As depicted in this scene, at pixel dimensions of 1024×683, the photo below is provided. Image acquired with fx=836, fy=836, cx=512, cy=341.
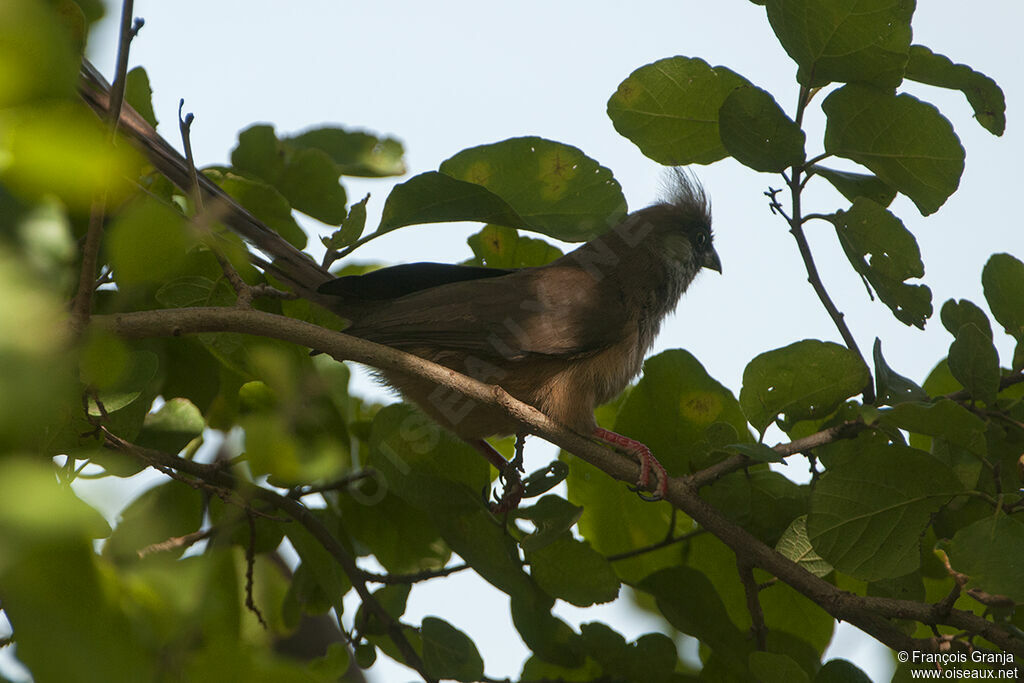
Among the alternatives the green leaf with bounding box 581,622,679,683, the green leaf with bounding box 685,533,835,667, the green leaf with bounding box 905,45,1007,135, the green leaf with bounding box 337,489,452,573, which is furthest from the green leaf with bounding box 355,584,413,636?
the green leaf with bounding box 905,45,1007,135

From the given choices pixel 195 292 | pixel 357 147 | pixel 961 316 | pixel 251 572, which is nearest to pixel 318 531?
pixel 251 572

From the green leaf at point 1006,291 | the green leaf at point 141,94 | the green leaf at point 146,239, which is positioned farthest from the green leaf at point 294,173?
the green leaf at point 146,239

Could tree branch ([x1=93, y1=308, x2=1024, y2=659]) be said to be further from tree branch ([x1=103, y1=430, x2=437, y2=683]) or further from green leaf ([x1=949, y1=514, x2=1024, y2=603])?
green leaf ([x1=949, y1=514, x2=1024, y2=603])

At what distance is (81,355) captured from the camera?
96 centimetres

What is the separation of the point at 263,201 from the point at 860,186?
2.19m

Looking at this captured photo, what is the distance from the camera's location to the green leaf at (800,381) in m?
2.77

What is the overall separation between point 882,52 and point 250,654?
99.6 inches

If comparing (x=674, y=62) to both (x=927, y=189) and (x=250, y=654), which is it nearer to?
(x=927, y=189)

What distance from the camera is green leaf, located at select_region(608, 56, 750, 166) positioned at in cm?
291

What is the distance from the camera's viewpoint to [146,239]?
1.00 metres

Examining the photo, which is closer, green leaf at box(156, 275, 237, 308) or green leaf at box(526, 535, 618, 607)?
green leaf at box(526, 535, 618, 607)

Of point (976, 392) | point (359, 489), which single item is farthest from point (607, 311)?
point (976, 392)

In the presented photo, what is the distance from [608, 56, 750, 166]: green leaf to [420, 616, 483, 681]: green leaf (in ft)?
5.97

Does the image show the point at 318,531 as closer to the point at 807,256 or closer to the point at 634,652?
the point at 634,652
